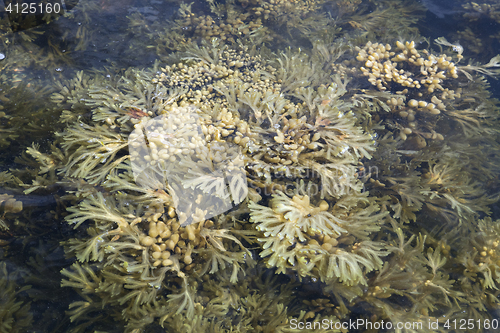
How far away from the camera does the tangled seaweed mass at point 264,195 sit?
4.48 ft

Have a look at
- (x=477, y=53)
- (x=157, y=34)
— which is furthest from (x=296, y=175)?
(x=477, y=53)

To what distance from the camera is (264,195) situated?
1597 millimetres

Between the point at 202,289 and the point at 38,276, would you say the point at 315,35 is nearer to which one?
the point at 202,289

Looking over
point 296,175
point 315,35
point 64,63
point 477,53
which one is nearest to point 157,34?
point 64,63

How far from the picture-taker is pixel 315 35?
264cm

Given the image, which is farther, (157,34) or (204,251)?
(157,34)

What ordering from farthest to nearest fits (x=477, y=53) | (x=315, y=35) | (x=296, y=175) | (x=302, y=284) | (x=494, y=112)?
(x=315, y=35) → (x=477, y=53) → (x=494, y=112) → (x=296, y=175) → (x=302, y=284)

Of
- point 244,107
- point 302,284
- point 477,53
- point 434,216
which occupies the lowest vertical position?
point 302,284

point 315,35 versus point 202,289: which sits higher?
point 315,35

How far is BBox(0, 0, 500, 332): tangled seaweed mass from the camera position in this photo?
1364 mm

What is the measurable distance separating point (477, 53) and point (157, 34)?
9.74ft

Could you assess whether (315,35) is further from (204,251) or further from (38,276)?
(38,276)

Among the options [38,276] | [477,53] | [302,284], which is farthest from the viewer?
[477,53]

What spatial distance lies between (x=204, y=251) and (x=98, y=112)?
3.67 feet
